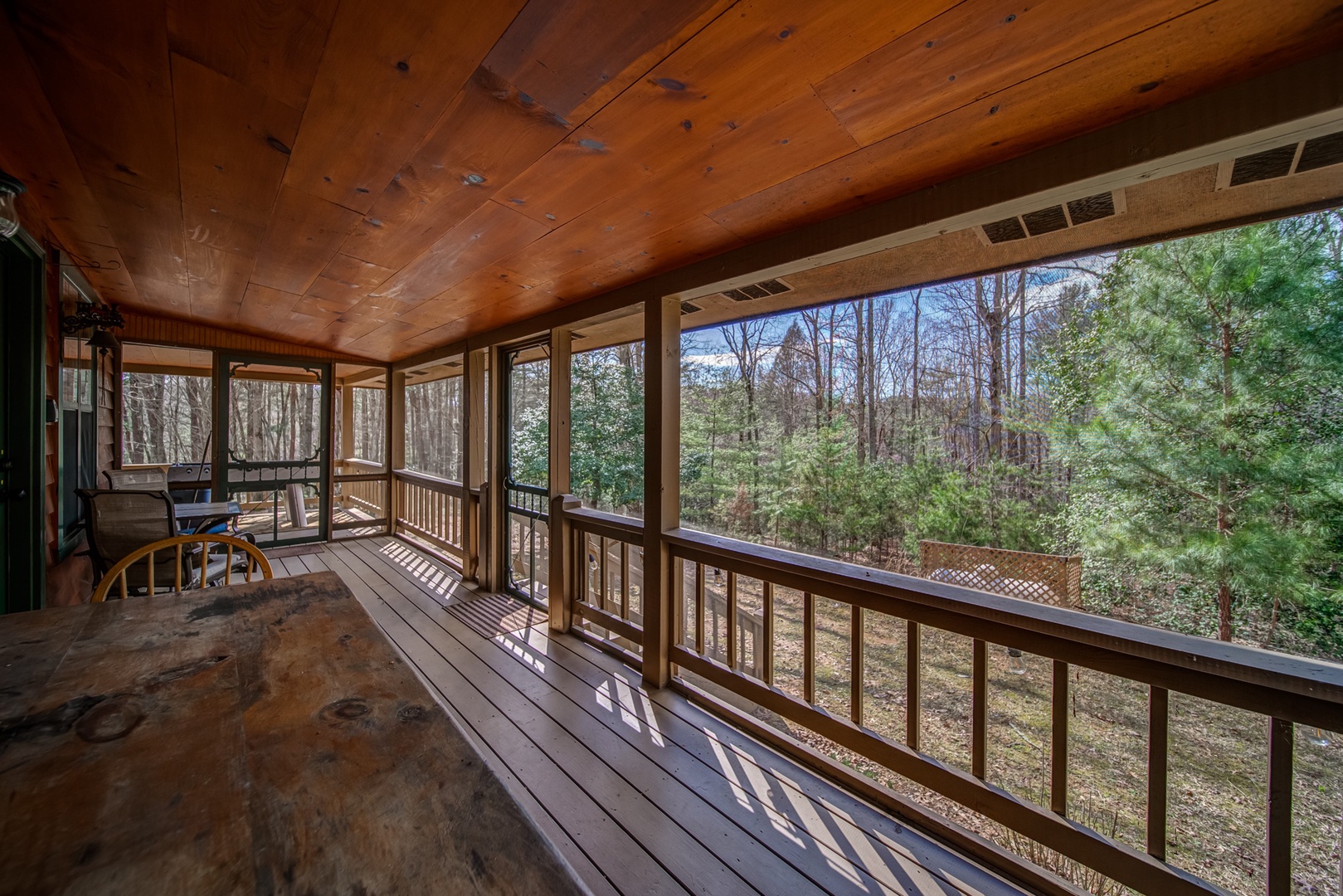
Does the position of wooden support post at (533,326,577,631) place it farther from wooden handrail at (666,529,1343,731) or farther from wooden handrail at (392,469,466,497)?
wooden handrail at (666,529,1343,731)

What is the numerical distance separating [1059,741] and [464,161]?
2.67 m

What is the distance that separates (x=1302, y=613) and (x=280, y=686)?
16.8 feet

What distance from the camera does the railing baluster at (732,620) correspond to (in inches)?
94.3

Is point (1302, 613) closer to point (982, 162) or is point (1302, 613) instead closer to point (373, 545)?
point (982, 162)

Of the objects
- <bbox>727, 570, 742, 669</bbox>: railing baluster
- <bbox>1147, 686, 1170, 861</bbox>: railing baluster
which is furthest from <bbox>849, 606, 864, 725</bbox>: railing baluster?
<bbox>1147, 686, 1170, 861</bbox>: railing baluster

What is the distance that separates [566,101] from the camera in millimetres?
1193

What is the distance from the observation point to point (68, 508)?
2.86 meters

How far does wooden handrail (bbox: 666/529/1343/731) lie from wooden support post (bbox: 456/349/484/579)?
3.25m

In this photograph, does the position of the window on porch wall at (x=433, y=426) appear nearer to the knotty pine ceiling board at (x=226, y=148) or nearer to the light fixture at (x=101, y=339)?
the light fixture at (x=101, y=339)

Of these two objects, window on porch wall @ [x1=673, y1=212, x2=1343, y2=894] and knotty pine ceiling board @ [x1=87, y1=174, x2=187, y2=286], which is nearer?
knotty pine ceiling board @ [x1=87, y1=174, x2=187, y2=286]

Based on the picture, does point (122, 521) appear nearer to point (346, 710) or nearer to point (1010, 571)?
point (346, 710)

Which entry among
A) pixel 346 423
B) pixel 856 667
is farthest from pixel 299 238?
pixel 346 423

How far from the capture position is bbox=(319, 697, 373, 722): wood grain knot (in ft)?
3.01

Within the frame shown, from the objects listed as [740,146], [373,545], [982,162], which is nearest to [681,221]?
[740,146]
